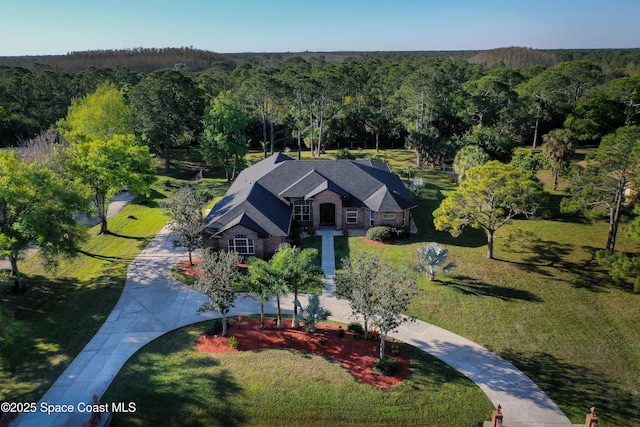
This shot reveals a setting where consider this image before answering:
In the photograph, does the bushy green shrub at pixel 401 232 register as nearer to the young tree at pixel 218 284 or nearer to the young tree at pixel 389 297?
the young tree at pixel 389 297

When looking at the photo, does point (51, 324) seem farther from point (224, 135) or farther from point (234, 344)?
point (224, 135)

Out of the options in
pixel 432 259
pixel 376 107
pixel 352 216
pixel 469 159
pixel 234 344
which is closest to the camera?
pixel 234 344

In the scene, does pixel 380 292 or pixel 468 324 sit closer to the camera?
pixel 380 292

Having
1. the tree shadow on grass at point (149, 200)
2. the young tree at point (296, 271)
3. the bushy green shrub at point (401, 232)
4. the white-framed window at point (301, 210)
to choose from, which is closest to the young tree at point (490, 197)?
the bushy green shrub at point (401, 232)

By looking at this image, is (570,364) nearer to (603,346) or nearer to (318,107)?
(603,346)

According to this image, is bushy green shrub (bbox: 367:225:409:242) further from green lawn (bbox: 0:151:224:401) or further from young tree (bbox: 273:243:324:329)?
green lawn (bbox: 0:151:224:401)

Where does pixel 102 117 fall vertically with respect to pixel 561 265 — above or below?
above

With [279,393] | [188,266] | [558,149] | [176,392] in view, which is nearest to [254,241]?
[188,266]

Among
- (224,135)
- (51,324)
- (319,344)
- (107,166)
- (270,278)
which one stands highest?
(224,135)
